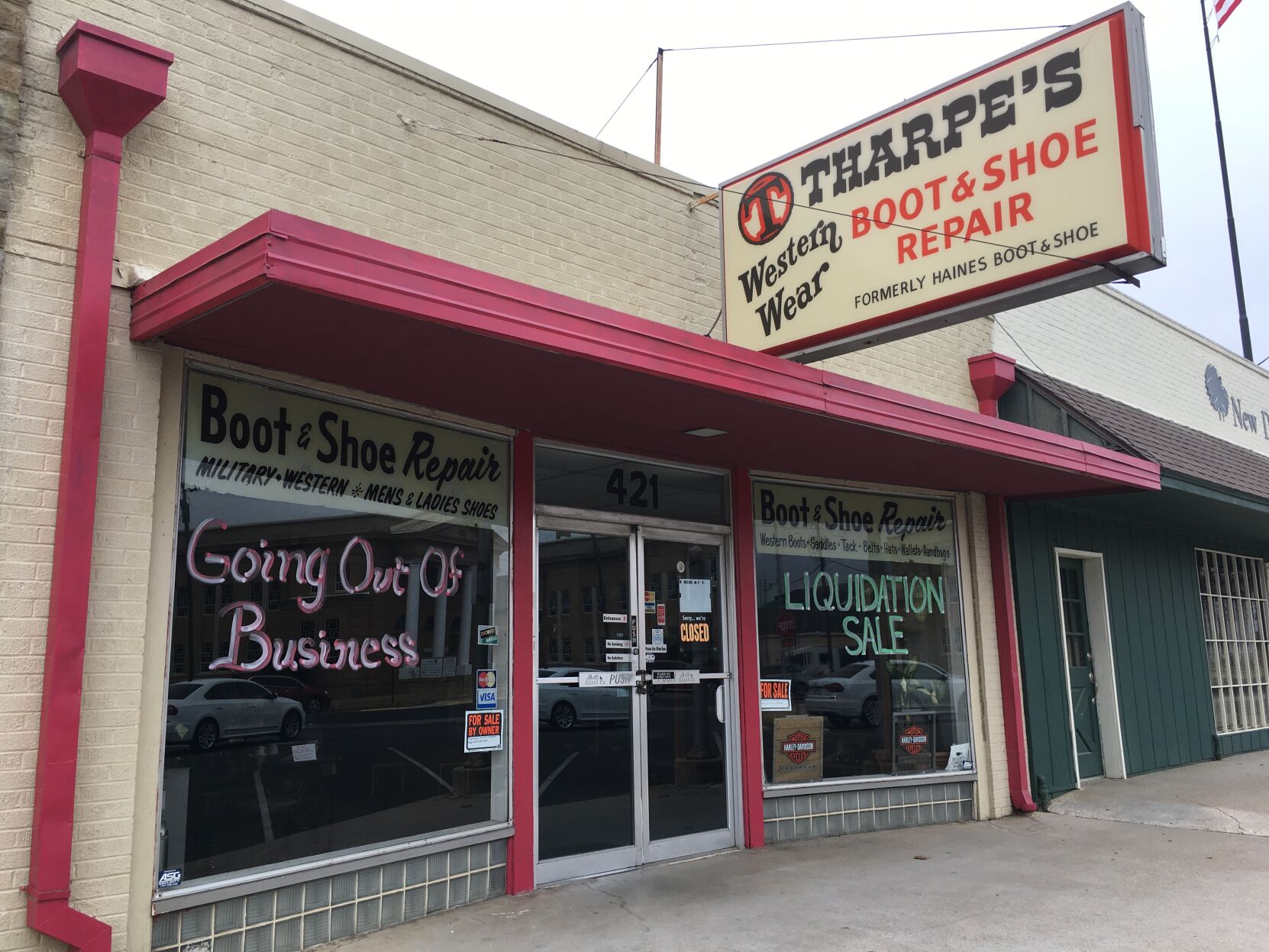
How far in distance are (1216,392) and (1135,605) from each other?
15.3 feet

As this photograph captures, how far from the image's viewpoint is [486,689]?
6.20 m

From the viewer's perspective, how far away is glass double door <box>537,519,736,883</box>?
6516 millimetres

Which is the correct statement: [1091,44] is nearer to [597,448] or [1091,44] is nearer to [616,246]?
[616,246]

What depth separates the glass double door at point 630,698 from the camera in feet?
21.4

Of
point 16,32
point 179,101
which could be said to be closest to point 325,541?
point 179,101

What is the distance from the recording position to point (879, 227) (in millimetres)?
6188

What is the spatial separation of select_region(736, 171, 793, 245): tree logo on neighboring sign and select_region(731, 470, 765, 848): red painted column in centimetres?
186

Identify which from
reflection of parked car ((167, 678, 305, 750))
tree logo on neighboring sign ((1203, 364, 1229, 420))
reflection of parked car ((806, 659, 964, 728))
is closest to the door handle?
reflection of parked car ((806, 659, 964, 728))

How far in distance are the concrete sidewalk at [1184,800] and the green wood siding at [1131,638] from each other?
27cm

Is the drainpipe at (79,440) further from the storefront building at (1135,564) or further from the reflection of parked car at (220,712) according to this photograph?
the storefront building at (1135,564)

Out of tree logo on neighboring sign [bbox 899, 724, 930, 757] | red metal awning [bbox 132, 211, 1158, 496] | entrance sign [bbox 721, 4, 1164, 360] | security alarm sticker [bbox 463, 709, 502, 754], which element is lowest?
tree logo on neighboring sign [bbox 899, 724, 930, 757]

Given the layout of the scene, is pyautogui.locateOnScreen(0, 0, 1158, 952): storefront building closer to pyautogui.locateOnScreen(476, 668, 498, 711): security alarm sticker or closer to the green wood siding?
pyautogui.locateOnScreen(476, 668, 498, 711): security alarm sticker

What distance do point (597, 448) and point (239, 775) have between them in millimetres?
3097

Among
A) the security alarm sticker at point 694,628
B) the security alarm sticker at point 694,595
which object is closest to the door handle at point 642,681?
the security alarm sticker at point 694,628
